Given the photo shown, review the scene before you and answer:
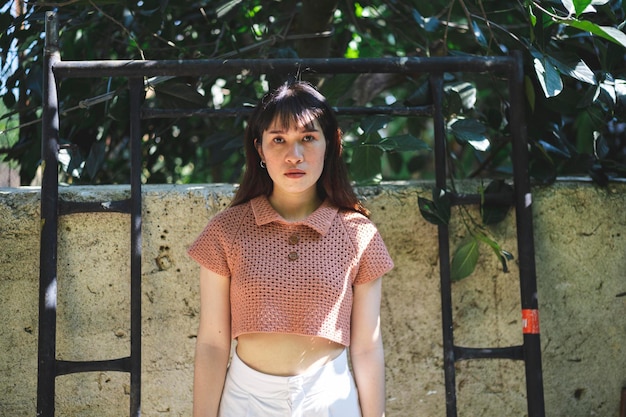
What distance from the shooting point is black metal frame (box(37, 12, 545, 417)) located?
1979 millimetres

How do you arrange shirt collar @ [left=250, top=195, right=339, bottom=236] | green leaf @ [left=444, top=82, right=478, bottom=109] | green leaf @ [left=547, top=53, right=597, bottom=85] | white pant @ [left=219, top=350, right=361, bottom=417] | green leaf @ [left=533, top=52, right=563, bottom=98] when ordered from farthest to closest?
green leaf @ [left=444, top=82, right=478, bottom=109] < green leaf @ [left=547, top=53, right=597, bottom=85] < green leaf @ [left=533, top=52, right=563, bottom=98] < shirt collar @ [left=250, top=195, right=339, bottom=236] < white pant @ [left=219, top=350, right=361, bottom=417]

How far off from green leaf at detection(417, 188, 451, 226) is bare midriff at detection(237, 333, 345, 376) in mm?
530

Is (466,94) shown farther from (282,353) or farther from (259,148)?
(282,353)

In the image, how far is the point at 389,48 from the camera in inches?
138

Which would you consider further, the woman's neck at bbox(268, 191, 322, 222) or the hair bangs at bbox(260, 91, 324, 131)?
the woman's neck at bbox(268, 191, 322, 222)

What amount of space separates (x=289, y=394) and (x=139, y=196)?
0.72m

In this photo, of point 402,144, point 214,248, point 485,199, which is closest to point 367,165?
point 402,144

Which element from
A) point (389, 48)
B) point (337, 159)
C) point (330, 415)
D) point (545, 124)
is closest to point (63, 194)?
point (337, 159)

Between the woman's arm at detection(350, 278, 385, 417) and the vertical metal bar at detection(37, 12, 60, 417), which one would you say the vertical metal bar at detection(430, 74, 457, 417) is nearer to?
the woman's arm at detection(350, 278, 385, 417)

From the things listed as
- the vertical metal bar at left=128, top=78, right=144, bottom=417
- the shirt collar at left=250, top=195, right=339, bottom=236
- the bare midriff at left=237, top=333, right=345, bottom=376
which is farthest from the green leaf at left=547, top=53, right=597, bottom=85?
the vertical metal bar at left=128, top=78, right=144, bottom=417

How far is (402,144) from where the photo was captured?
2162 mm

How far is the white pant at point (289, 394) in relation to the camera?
168 centimetres

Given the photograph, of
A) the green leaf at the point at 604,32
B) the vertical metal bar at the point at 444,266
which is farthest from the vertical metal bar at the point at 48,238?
the green leaf at the point at 604,32

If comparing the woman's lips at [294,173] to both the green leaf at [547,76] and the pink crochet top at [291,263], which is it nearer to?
the pink crochet top at [291,263]
